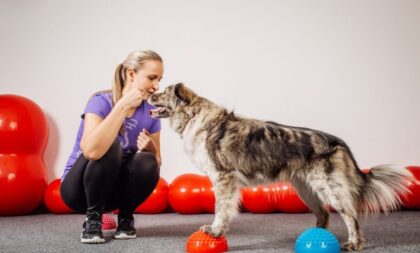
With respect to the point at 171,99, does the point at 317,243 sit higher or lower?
lower

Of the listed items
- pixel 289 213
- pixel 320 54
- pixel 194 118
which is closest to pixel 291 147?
pixel 194 118

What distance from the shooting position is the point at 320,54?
525cm

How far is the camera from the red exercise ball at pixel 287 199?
4.46 meters

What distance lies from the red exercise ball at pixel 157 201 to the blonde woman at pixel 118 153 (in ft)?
4.87

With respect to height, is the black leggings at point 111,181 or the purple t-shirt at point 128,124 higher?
the purple t-shirt at point 128,124

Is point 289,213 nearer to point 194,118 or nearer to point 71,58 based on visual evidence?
point 194,118

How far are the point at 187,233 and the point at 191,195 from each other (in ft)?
4.01

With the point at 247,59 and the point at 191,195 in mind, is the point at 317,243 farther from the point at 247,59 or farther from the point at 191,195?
the point at 247,59

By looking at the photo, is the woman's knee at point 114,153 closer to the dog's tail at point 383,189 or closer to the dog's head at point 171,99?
the dog's head at point 171,99

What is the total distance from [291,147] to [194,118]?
2.21 ft

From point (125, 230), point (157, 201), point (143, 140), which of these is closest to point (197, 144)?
point (143, 140)

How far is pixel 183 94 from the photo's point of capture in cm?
298

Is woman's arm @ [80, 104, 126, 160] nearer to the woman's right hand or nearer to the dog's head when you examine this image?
the woman's right hand

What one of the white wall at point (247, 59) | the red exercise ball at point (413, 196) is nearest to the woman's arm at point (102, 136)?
the white wall at point (247, 59)
